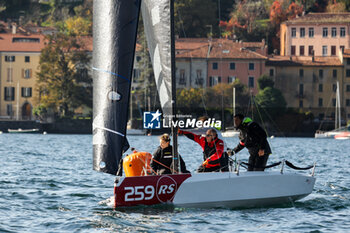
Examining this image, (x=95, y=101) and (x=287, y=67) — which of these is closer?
(x=95, y=101)

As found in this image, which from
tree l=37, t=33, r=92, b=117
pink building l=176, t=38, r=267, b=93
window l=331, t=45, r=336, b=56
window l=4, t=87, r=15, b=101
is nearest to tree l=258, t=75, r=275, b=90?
pink building l=176, t=38, r=267, b=93

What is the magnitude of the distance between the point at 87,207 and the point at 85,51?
70.2 meters

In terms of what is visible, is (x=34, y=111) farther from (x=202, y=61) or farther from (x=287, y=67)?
(x=287, y=67)

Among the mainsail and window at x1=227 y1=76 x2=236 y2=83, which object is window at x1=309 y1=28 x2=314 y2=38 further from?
the mainsail

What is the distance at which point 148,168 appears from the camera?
→ 14.3 metres

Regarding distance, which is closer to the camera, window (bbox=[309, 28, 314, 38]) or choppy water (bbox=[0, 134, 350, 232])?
choppy water (bbox=[0, 134, 350, 232])

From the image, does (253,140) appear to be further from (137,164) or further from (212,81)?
(212,81)

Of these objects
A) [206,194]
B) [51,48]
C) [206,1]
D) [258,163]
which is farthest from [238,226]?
[206,1]

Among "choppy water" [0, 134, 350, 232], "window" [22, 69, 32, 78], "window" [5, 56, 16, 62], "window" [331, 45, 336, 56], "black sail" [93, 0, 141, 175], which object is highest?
"window" [331, 45, 336, 56]

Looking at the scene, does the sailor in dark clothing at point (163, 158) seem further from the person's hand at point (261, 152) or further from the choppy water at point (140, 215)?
the person's hand at point (261, 152)

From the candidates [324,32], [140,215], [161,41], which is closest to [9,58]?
[324,32]

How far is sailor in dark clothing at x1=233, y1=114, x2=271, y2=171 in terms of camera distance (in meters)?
14.7

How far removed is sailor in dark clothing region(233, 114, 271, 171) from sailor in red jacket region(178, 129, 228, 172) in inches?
13.1

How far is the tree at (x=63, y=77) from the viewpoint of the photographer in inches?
3179
